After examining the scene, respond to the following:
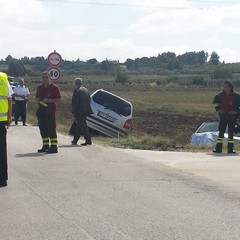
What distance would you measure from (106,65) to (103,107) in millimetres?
159126

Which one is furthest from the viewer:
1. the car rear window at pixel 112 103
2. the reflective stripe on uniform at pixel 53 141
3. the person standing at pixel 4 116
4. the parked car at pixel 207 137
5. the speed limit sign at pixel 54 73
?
the speed limit sign at pixel 54 73

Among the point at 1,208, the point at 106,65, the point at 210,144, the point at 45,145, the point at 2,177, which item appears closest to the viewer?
the point at 1,208

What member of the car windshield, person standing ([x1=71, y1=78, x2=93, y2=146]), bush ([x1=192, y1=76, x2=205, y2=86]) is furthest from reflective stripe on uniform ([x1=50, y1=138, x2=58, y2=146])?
bush ([x1=192, y1=76, x2=205, y2=86])

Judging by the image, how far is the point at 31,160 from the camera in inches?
505

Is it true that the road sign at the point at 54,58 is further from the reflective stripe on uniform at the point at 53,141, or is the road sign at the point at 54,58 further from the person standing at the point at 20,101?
the reflective stripe on uniform at the point at 53,141

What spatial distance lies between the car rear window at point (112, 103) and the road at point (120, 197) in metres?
6.88

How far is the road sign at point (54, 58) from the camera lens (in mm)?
22578

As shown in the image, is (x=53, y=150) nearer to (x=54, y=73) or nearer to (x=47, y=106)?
(x=47, y=106)

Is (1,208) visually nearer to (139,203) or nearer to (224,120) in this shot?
(139,203)

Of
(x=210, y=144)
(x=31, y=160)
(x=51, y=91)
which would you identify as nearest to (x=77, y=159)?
(x=31, y=160)

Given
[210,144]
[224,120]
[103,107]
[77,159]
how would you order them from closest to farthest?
1. [77,159]
2. [224,120]
3. [210,144]
4. [103,107]

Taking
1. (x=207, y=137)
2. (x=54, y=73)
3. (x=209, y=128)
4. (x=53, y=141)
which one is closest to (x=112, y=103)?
(x=54, y=73)

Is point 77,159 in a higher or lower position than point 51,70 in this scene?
lower

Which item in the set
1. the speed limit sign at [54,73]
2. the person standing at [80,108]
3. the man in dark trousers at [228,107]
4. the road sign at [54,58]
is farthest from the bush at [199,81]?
the man in dark trousers at [228,107]
